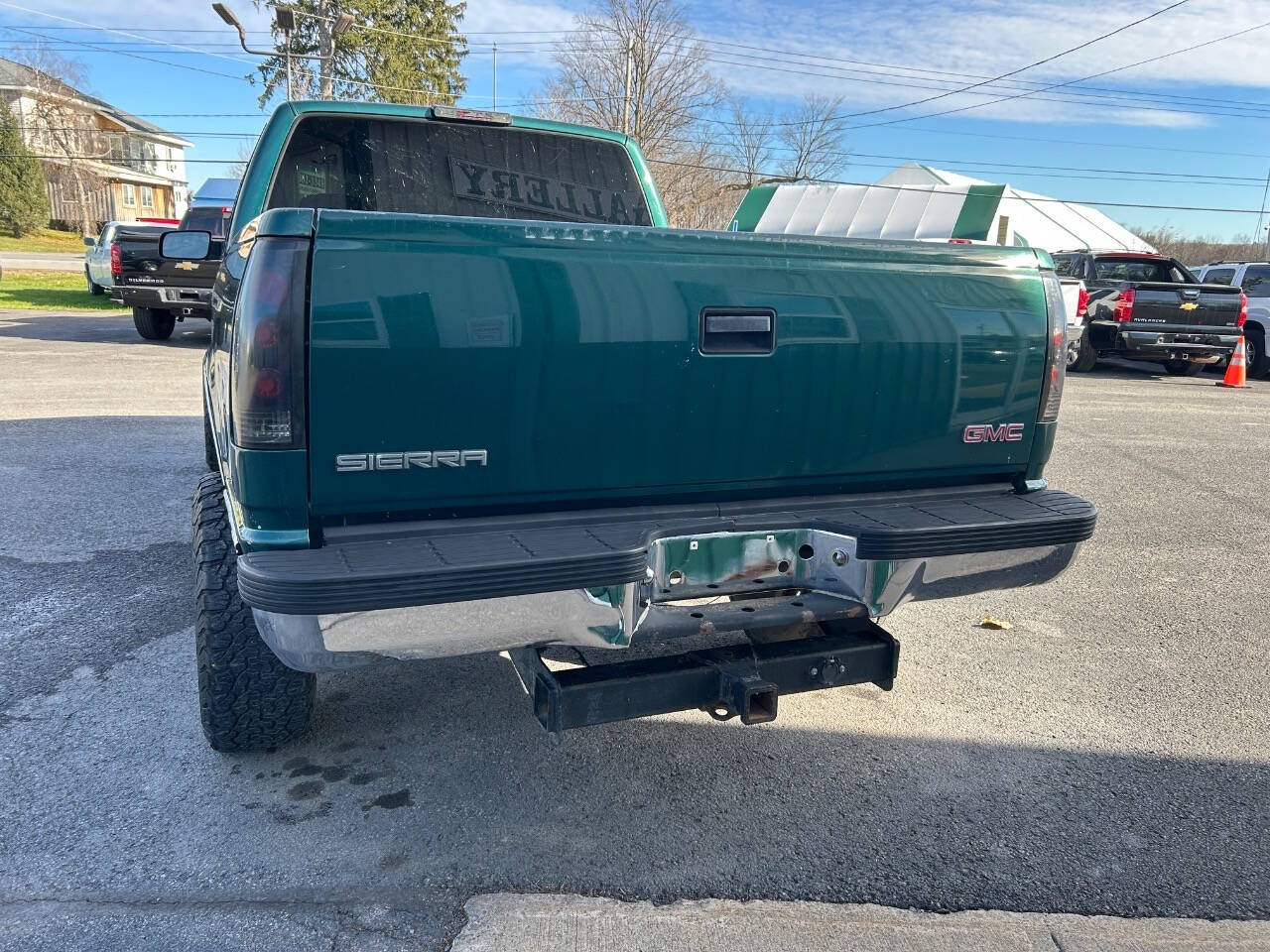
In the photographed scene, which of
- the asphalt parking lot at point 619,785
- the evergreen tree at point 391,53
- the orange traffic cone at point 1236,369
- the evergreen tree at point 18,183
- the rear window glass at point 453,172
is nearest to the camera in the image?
the asphalt parking lot at point 619,785

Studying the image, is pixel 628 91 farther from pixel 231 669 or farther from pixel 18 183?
pixel 18 183

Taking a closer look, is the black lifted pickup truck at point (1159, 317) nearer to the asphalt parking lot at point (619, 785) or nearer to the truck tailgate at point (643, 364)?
the asphalt parking lot at point (619, 785)

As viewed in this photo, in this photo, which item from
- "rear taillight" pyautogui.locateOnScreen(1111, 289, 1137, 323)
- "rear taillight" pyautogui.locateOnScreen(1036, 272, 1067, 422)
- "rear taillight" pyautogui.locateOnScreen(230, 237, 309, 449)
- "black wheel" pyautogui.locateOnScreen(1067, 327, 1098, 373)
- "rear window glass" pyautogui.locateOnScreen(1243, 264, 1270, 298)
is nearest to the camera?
"rear taillight" pyautogui.locateOnScreen(230, 237, 309, 449)

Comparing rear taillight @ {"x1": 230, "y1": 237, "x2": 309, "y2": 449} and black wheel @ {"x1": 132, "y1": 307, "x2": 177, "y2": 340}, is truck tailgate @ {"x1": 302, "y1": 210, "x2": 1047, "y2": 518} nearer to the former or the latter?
rear taillight @ {"x1": 230, "y1": 237, "x2": 309, "y2": 449}

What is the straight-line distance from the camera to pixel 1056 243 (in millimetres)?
40469

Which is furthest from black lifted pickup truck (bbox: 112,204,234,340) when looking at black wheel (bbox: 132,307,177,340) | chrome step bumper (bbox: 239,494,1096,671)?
chrome step bumper (bbox: 239,494,1096,671)

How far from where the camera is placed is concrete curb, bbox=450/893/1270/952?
235 centimetres

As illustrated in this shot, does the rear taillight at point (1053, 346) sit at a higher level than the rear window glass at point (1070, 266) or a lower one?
lower

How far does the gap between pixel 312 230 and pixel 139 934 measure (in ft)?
5.63

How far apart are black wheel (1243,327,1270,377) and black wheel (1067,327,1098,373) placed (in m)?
3.13

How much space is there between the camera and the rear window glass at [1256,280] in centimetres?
1700

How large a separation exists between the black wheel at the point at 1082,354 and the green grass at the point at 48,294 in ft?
60.0

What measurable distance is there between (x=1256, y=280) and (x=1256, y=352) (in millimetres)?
1375

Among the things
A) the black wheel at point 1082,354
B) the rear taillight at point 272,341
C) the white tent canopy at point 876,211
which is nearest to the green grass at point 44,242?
the white tent canopy at point 876,211
